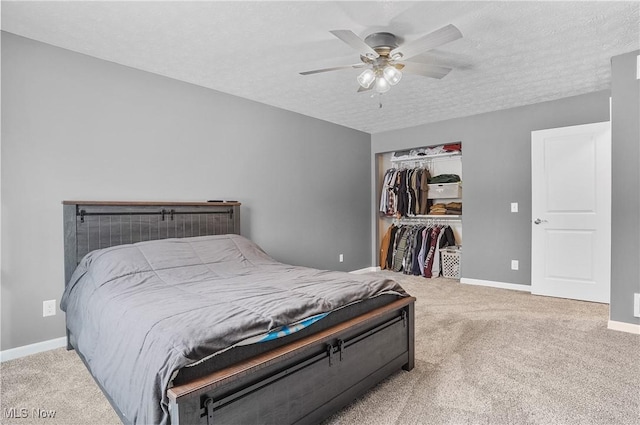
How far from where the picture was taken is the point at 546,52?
2781 mm

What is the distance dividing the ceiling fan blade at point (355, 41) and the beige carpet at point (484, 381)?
6.82ft

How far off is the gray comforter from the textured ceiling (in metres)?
1.52

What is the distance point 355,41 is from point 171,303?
6.05ft

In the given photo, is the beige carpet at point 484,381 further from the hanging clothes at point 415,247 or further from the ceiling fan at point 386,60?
the ceiling fan at point 386,60

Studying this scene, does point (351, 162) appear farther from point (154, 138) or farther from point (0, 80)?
point (0, 80)

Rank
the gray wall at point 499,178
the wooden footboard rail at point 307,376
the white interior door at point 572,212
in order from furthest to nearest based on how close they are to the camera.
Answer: the gray wall at point 499,178 → the white interior door at point 572,212 → the wooden footboard rail at point 307,376

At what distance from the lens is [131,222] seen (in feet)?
9.52

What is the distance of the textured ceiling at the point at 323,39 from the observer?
85.4 inches

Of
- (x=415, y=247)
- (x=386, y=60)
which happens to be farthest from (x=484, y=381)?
(x=415, y=247)

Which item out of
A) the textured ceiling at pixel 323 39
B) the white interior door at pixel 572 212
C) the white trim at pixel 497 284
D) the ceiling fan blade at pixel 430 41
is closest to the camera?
the ceiling fan blade at pixel 430 41

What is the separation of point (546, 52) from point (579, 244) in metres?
2.16

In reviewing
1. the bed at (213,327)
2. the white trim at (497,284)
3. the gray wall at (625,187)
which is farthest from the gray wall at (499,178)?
the bed at (213,327)

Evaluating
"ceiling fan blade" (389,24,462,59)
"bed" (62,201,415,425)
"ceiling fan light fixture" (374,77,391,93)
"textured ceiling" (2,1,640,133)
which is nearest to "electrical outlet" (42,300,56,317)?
"bed" (62,201,415,425)

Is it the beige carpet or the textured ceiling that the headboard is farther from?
the textured ceiling
